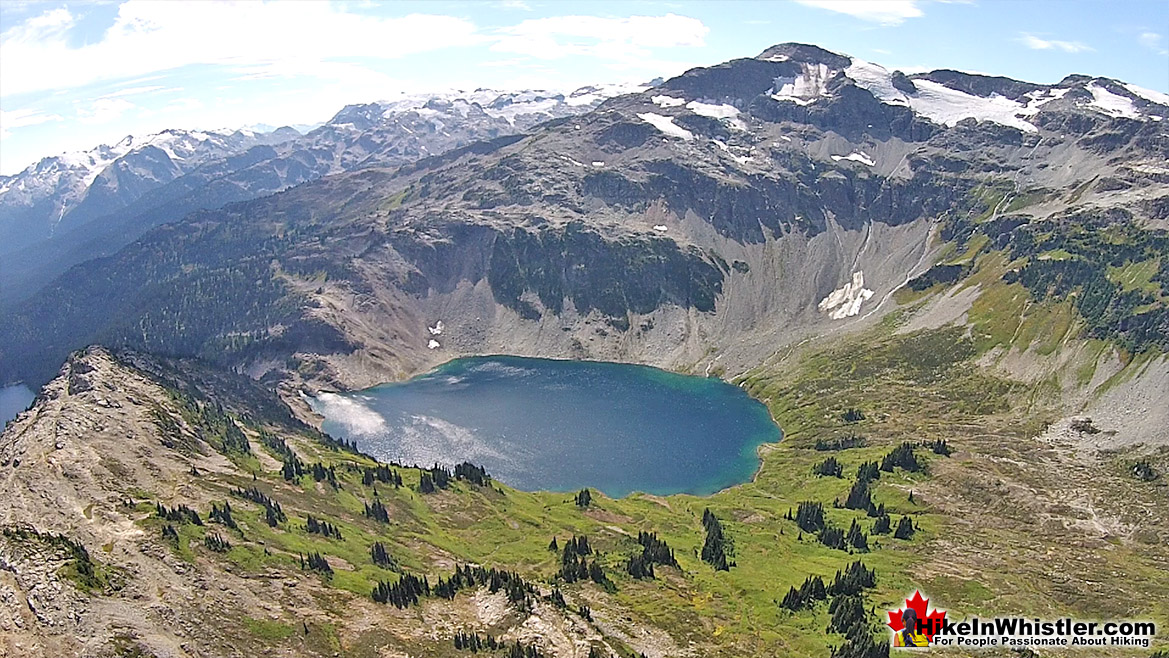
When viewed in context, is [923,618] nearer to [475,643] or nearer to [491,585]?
[491,585]

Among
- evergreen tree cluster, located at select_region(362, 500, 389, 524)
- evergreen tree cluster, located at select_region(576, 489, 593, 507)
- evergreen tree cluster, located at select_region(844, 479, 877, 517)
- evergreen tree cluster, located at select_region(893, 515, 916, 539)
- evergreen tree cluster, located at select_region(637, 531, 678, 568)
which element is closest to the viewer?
evergreen tree cluster, located at select_region(637, 531, 678, 568)

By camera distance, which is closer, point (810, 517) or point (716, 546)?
point (716, 546)

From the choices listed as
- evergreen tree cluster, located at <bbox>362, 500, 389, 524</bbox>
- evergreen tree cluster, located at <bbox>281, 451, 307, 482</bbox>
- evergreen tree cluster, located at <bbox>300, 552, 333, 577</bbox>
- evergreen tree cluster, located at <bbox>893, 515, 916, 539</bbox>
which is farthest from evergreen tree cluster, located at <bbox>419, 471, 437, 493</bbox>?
evergreen tree cluster, located at <bbox>893, 515, 916, 539</bbox>

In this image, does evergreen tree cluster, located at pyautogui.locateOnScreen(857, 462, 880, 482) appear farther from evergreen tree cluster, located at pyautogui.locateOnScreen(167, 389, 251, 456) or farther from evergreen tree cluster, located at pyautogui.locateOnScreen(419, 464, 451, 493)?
evergreen tree cluster, located at pyautogui.locateOnScreen(167, 389, 251, 456)

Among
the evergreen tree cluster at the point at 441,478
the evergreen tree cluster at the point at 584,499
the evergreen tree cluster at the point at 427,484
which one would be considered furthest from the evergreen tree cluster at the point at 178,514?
the evergreen tree cluster at the point at 584,499

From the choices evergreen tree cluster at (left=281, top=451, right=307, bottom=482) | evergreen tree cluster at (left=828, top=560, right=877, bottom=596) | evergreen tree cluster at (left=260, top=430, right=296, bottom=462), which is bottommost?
evergreen tree cluster at (left=828, top=560, right=877, bottom=596)

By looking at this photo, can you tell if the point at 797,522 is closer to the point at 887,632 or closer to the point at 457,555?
the point at 887,632

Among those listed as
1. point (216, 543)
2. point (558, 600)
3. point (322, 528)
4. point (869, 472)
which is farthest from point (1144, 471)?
point (216, 543)
